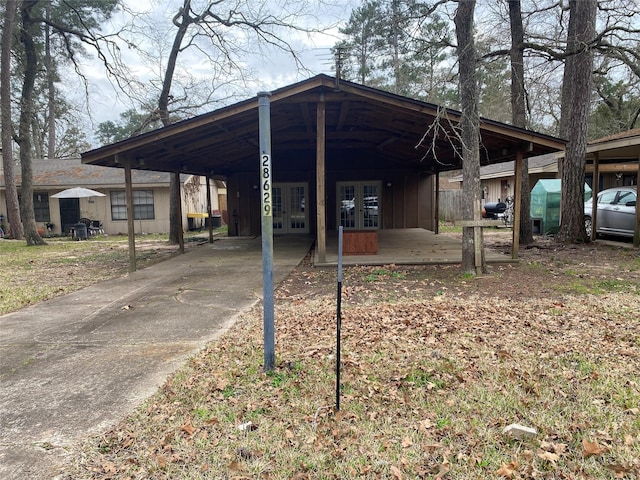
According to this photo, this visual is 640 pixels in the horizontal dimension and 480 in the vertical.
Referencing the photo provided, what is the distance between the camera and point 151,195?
1877 cm

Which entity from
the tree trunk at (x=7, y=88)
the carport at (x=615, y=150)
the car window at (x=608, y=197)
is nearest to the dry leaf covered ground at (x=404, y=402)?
the carport at (x=615, y=150)

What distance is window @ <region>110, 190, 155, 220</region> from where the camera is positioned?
18.8 m

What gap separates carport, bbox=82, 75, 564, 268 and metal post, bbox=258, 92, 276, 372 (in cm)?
382

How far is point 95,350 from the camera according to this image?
13.1 feet

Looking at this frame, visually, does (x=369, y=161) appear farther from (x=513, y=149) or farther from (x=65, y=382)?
(x=65, y=382)

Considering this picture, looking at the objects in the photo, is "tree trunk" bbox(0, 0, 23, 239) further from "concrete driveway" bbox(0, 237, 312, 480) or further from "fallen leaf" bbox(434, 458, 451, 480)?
"fallen leaf" bbox(434, 458, 451, 480)

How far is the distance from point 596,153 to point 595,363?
979 cm

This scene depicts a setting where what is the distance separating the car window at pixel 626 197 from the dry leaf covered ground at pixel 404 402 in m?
7.53

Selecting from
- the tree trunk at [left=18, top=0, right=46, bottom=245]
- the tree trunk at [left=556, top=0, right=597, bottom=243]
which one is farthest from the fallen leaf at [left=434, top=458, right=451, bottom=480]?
the tree trunk at [left=18, top=0, right=46, bottom=245]

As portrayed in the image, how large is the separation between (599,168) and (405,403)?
1486cm

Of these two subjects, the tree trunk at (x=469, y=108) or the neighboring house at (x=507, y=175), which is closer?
the tree trunk at (x=469, y=108)

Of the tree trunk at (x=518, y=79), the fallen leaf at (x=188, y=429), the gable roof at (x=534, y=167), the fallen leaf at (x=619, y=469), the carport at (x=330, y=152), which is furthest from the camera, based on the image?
the gable roof at (x=534, y=167)

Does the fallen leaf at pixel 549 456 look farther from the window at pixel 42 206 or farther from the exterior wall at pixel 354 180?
the window at pixel 42 206

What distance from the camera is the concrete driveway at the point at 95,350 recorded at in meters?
2.54
